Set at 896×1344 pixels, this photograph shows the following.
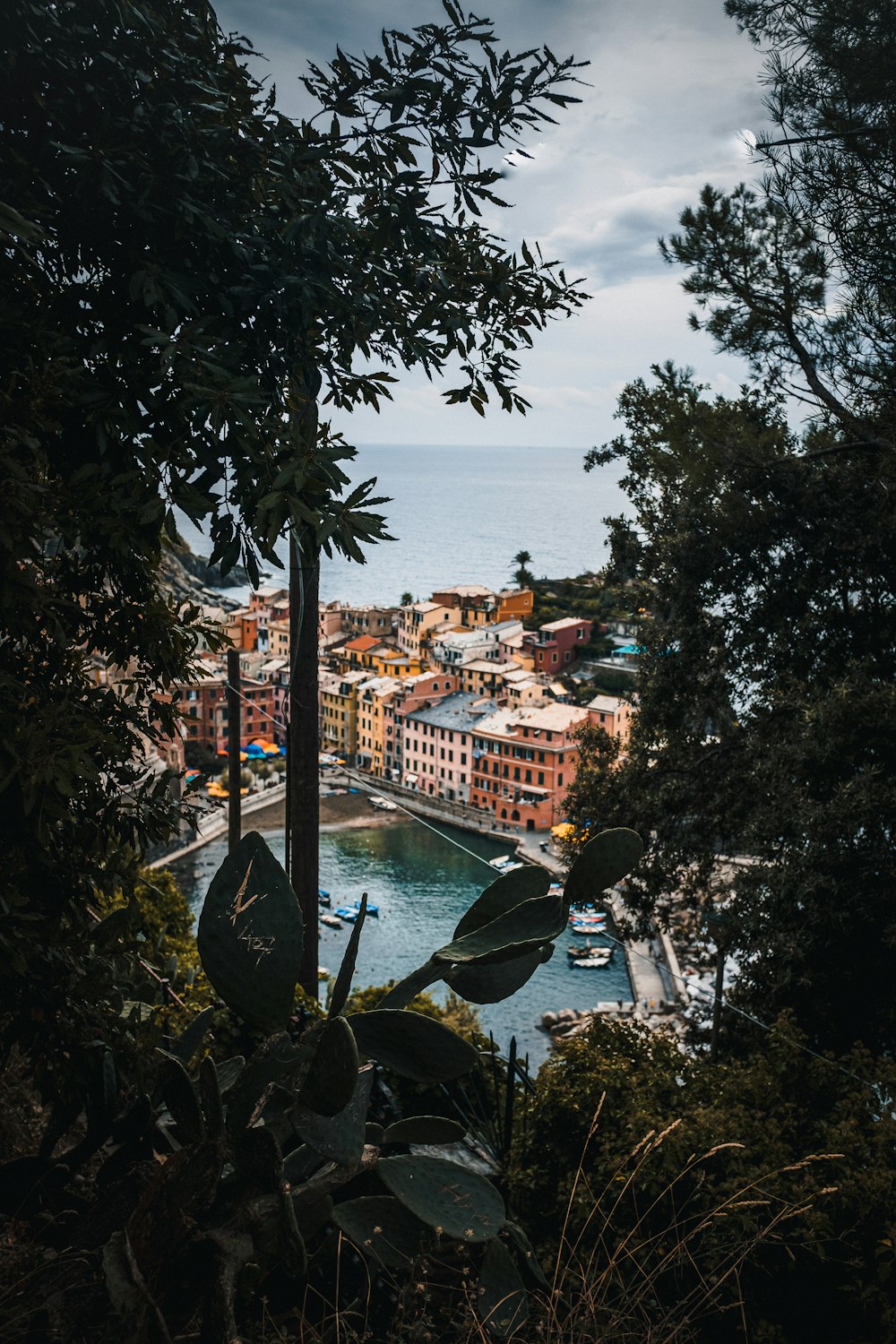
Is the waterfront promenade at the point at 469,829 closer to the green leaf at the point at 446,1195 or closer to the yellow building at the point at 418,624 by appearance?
the yellow building at the point at 418,624

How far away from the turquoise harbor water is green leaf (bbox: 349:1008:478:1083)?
1428 cm

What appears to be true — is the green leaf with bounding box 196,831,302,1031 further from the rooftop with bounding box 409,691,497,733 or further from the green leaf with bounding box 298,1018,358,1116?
the rooftop with bounding box 409,691,497,733

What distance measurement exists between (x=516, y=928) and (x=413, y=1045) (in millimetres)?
243

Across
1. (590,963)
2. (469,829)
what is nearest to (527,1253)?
(590,963)

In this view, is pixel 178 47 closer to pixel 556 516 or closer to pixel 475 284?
pixel 475 284

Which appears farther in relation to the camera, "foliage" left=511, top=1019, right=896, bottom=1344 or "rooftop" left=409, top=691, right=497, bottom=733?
"rooftop" left=409, top=691, right=497, bottom=733

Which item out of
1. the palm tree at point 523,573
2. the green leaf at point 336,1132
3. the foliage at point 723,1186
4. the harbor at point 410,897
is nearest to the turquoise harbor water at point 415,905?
the harbor at point 410,897

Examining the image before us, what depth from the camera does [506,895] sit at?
1661 millimetres

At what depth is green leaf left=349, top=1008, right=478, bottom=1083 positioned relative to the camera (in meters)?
1.42

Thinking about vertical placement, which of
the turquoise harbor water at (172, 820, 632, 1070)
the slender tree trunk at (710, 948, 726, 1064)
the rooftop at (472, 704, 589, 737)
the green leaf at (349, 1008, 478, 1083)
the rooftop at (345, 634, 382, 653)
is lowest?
the turquoise harbor water at (172, 820, 632, 1070)

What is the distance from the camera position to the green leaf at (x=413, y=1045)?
4.65ft

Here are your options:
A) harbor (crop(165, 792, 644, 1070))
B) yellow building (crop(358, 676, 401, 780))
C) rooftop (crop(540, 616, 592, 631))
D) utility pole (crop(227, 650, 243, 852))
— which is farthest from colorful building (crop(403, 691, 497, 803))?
utility pole (crop(227, 650, 243, 852))

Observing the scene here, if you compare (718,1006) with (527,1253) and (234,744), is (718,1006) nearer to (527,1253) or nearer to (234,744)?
(234,744)

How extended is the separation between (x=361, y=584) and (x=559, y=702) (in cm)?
3289
